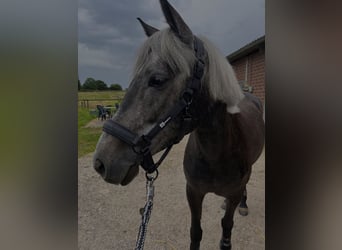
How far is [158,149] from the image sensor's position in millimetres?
813

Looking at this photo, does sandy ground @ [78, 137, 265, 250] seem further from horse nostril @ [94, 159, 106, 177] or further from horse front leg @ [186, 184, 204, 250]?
horse nostril @ [94, 159, 106, 177]

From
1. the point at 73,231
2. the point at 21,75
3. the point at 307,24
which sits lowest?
the point at 73,231

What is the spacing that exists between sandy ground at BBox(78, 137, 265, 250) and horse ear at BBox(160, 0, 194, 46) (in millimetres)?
830

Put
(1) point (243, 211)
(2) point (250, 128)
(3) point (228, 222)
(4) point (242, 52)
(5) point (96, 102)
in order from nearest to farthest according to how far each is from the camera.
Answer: (5) point (96, 102) < (4) point (242, 52) < (2) point (250, 128) < (3) point (228, 222) < (1) point (243, 211)

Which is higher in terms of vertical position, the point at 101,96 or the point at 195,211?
the point at 101,96

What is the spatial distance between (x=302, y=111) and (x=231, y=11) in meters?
0.62

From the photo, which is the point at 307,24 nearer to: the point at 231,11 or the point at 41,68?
the point at 231,11

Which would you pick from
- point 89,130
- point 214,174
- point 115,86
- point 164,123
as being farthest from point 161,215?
point 164,123

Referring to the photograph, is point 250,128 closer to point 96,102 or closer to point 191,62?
point 191,62

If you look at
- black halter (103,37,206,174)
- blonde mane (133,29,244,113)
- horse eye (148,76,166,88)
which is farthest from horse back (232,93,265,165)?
horse eye (148,76,166,88)

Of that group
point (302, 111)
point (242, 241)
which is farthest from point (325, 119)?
point (242, 241)

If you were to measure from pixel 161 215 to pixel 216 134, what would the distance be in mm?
1258

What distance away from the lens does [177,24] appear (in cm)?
79

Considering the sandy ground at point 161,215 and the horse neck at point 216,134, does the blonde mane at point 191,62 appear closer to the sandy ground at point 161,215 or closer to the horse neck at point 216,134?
the horse neck at point 216,134
